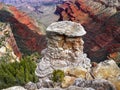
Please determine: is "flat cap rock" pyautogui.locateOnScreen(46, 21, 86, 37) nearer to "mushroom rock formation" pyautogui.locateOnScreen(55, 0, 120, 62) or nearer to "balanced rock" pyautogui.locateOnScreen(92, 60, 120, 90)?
"balanced rock" pyautogui.locateOnScreen(92, 60, 120, 90)

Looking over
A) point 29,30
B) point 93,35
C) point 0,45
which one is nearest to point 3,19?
point 29,30


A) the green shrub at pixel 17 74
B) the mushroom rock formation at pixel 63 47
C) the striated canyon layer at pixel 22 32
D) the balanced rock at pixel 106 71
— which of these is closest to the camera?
the balanced rock at pixel 106 71

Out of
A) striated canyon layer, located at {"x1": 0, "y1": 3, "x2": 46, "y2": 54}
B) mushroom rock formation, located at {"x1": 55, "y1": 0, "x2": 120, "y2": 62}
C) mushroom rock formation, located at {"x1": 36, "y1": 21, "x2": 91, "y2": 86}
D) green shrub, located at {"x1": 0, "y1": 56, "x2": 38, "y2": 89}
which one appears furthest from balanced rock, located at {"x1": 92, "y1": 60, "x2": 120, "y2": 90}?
striated canyon layer, located at {"x1": 0, "y1": 3, "x2": 46, "y2": 54}

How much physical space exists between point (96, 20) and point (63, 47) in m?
103

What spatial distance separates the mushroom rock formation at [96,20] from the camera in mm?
114188

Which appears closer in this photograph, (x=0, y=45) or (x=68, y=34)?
(x=68, y=34)

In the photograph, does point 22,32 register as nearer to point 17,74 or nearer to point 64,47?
point 64,47

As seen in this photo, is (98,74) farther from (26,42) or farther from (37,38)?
(37,38)

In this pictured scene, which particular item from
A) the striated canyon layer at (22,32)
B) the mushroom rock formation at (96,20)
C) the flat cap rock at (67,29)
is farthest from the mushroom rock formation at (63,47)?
the striated canyon layer at (22,32)

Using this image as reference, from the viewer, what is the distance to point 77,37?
1288 inches

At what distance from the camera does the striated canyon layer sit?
11779 centimetres

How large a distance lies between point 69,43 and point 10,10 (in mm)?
108407

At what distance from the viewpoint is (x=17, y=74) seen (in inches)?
1181

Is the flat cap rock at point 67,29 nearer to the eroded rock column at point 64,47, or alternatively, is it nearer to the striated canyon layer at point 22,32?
the eroded rock column at point 64,47
